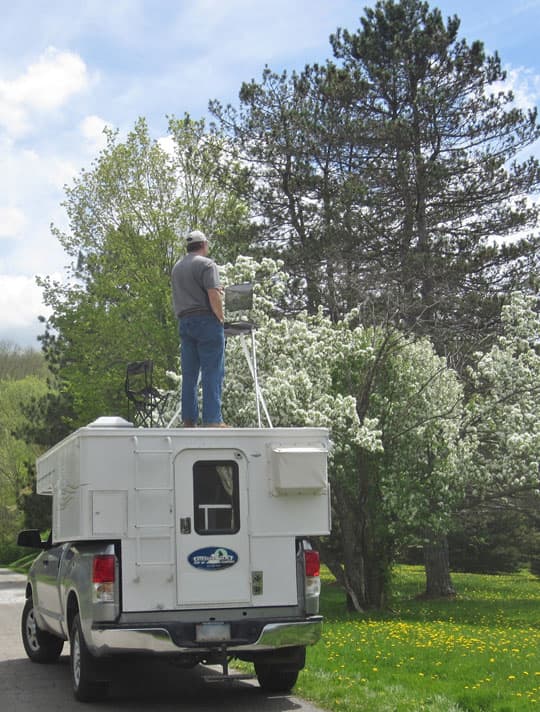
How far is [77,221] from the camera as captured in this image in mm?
30953

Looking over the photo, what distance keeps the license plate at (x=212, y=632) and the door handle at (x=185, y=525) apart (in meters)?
0.75

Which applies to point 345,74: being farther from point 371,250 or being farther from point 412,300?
point 412,300

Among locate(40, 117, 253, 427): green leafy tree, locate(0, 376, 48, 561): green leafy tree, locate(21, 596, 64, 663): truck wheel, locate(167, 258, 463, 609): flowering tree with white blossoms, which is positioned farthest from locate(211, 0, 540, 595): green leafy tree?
locate(0, 376, 48, 561): green leafy tree

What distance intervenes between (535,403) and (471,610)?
4479mm

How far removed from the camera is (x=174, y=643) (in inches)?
A: 330

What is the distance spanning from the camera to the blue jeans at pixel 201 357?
414 inches

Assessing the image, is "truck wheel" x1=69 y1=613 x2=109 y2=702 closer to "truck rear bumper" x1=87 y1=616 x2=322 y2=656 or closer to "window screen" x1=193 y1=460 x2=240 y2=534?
"truck rear bumper" x1=87 y1=616 x2=322 y2=656

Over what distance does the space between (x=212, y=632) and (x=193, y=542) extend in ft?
2.41

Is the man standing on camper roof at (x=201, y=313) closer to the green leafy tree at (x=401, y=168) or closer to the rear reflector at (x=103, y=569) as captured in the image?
the rear reflector at (x=103, y=569)

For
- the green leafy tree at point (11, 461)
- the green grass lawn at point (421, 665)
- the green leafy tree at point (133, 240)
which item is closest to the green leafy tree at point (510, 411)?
the green grass lawn at point (421, 665)

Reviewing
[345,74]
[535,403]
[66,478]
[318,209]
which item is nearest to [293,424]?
[535,403]

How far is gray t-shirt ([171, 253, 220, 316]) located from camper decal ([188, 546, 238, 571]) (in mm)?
2769

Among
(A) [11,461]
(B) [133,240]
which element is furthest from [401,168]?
(A) [11,461]

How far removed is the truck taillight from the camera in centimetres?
837
